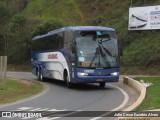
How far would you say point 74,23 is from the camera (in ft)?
201

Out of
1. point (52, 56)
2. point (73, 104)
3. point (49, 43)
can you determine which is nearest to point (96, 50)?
point (52, 56)

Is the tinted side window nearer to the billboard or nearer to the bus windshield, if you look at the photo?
the bus windshield

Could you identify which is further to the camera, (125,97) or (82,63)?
(82,63)

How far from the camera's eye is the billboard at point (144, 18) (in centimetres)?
4506

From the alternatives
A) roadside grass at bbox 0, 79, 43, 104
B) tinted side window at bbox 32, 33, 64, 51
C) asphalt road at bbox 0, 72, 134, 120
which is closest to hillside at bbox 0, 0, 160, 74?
tinted side window at bbox 32, 33, 64, 51

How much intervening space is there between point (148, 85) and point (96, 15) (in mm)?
37932

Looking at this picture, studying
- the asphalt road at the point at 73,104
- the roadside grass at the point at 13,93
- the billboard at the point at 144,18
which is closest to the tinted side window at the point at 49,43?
the roadside grass at the point at 13,93

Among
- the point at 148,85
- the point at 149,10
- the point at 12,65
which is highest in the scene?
the point at 149,10

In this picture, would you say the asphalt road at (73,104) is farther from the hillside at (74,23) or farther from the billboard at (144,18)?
the billboard at (144,18)

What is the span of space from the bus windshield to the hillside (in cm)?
1864

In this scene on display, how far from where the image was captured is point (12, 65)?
6003cm

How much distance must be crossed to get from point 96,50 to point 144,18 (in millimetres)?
23820

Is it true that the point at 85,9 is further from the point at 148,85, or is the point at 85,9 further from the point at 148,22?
the point at 148,85

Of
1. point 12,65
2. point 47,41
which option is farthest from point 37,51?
point 12,65
